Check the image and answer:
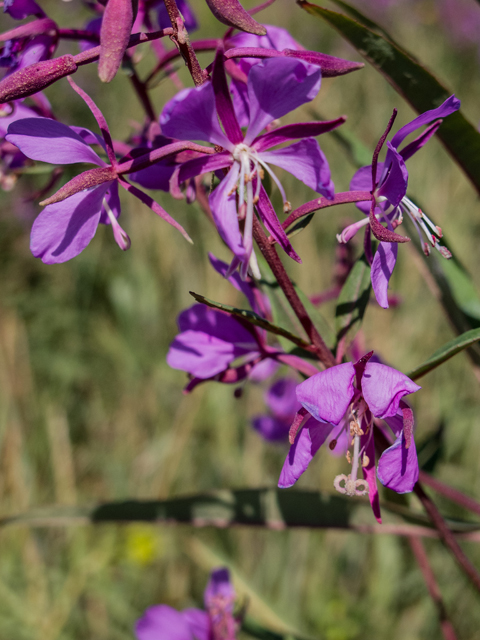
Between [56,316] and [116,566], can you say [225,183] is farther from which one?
[56,316]

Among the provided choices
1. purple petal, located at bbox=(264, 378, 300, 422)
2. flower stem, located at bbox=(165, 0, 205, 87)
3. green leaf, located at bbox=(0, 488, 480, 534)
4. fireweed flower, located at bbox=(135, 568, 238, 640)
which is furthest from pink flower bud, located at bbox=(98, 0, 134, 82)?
purple petal, located at bbox=(264, 378, 300, 422)

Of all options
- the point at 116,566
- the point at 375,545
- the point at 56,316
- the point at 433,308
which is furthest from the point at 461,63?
the point at 116,566

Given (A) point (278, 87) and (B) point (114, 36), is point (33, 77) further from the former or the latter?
(A) point (278, 87)

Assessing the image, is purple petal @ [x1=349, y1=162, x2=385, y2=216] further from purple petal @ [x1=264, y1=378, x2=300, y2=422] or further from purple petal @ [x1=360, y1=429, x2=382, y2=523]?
purple petal @ [x1=264, y1=378, x2=300, y2=422]

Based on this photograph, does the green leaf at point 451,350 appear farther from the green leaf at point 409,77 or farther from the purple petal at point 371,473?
the green leaf at point 409,77

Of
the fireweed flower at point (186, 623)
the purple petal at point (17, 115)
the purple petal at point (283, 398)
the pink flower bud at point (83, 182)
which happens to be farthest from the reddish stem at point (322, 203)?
the purple petal at point (283, 398)

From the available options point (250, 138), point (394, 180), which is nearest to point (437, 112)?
point (394, 180)
